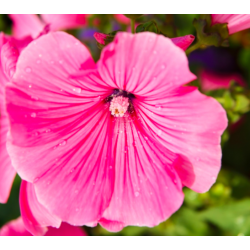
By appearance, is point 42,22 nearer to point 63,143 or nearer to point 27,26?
point 27,26

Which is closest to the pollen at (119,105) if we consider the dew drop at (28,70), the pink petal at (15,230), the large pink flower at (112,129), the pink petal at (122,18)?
the large pink flower at (112,129)

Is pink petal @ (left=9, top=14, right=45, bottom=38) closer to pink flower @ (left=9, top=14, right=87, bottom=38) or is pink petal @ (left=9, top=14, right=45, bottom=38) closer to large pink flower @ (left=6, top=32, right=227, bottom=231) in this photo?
pink flower @ (left=9, top=14, right=87, bottom=38)

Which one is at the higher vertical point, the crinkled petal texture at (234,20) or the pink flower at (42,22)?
the pink flower at (42,22)

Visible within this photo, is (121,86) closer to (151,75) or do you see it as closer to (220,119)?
(151,75)

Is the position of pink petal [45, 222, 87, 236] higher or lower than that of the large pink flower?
lower

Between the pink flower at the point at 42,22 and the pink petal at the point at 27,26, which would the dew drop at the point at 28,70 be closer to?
the pink flower at the point at 42,22

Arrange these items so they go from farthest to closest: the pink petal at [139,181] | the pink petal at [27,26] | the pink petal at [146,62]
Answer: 1. the pink petal at [27,26]
2. the pink petal at [139,181]
3. the pink petal at [146,62]

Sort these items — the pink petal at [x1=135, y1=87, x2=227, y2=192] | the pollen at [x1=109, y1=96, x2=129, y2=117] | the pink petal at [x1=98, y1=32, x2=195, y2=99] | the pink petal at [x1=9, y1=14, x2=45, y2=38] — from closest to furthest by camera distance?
the pink petal at [x1=98, y1=32, x2=195, y2=99] < the pink petal at [x1=135, y1=87, x2=227, y2=192] < the pollen at [x1=109, y1=96, x2=129, y2=117] < the pink petal at [x1=9, y1=14, x2=45, y2=38]

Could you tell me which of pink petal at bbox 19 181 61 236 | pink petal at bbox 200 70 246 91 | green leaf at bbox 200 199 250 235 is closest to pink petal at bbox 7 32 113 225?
pink petal at bbox 19 181 61 236
